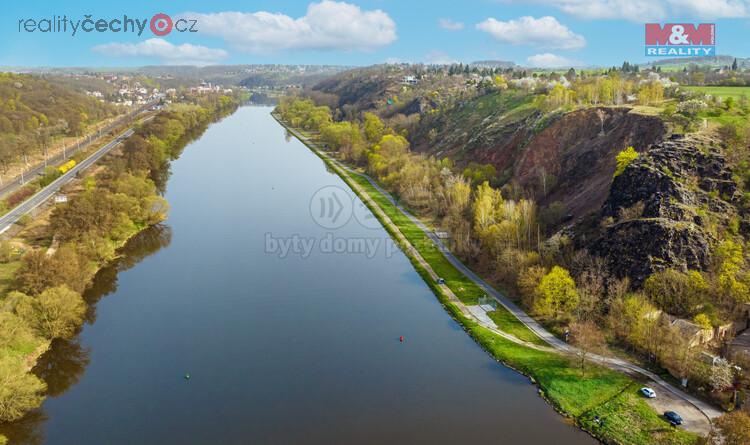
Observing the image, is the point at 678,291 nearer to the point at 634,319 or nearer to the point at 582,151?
the point at 634,319

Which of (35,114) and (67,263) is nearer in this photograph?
(67,263)

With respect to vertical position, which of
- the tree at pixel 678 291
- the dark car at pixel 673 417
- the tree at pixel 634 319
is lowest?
the dark car at pixel 673 417

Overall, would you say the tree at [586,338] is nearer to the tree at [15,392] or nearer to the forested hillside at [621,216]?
the forested hillside at [621,216]

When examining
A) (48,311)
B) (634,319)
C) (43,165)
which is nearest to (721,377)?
(634,319)

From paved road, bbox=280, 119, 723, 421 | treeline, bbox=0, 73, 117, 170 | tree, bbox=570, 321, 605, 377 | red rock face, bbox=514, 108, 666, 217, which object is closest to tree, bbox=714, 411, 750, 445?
paved road, bbox=280, 119, 723, 421

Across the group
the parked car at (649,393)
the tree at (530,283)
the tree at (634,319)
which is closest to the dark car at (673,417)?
the parked car at (649,393)

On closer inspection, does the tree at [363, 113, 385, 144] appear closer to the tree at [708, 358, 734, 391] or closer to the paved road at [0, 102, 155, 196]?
the paved road at [0, 102, 155, 196]

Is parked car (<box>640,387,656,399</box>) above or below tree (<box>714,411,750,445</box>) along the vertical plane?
below
